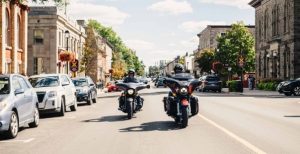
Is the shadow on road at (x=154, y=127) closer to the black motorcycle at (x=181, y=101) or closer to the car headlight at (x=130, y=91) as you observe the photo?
the black motorcycle at (x=181, y=101)

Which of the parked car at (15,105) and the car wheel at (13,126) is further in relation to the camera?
the car wheel at (13,126)

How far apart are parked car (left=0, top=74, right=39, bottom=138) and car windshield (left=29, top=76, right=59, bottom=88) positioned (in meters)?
5.01

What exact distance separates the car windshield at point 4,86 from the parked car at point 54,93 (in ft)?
15.3

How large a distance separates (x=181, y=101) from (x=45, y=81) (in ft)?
27.0

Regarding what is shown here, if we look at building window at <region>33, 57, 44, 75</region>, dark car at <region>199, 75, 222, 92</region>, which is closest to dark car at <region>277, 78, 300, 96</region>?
dark car at <region>199, 75, 222, 92</region>

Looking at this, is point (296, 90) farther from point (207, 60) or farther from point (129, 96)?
point (207, 60)

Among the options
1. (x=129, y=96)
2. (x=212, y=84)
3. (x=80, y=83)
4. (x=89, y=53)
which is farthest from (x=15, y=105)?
(x=89, y=53)

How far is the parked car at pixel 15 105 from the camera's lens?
11.4 metres

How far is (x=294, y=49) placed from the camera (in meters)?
49.6

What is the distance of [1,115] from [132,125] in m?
4.14

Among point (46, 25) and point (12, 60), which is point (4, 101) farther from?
point (46, 25)

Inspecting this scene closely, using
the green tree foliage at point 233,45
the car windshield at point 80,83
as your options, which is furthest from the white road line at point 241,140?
the green tree foliage at point 233,45

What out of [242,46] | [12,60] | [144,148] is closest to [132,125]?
[144,148]

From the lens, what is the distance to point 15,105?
12.1 metres
